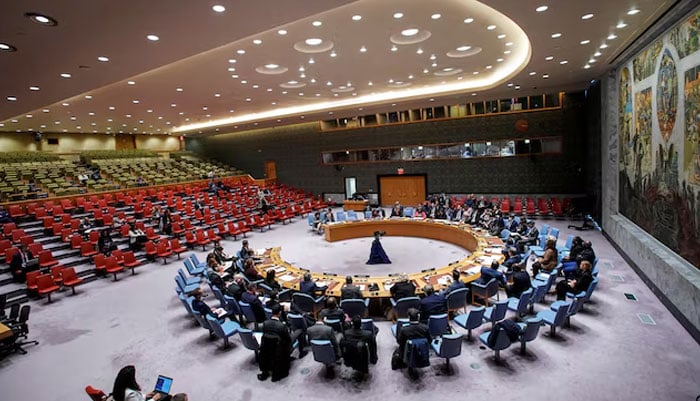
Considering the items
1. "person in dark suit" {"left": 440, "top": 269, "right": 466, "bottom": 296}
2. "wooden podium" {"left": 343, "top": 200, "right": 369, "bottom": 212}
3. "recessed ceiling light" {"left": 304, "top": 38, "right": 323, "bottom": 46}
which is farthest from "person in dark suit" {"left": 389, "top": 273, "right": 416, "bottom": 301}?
"wooden podium" {"left": 343, "top": 200, "right": 369, "bottom": 212}

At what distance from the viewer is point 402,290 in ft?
22.1

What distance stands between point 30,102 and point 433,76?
43.3ft

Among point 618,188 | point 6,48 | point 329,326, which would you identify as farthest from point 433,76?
point 6,48

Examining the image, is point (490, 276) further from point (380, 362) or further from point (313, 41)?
point (313, 41)

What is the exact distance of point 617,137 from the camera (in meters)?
11.0

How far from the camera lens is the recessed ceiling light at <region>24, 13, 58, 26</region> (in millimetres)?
4641

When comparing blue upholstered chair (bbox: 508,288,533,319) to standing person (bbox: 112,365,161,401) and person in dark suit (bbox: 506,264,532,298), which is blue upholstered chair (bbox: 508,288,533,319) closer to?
person in dark suit (bbox: 506,264,532,298)

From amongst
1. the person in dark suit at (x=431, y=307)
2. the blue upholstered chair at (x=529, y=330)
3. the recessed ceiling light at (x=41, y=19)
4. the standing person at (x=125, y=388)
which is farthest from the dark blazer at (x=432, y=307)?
the recessed ceiling light at (x=41, y=19)

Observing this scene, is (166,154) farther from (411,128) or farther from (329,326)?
(329,326)

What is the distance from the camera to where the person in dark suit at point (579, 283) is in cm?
675

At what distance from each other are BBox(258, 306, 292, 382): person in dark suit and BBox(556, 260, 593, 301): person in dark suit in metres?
5.43

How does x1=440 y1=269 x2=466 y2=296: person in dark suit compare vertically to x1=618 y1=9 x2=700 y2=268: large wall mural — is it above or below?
below

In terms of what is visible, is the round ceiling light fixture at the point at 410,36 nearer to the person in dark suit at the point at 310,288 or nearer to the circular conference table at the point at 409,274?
the circular conference table at the point at 409,274

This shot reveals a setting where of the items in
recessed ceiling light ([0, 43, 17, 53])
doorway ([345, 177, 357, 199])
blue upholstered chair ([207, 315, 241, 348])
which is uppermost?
recessed ceiling light ([0, 43, 17, 53])
